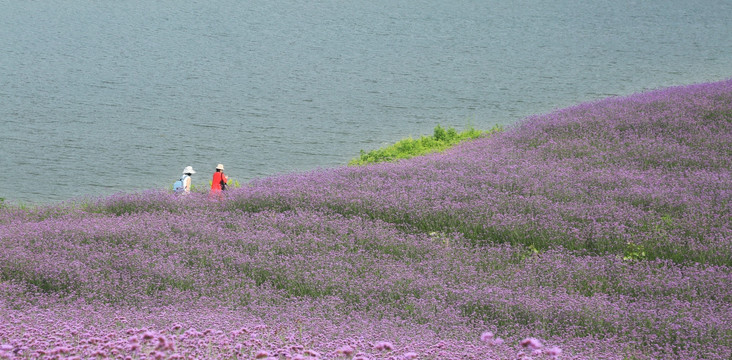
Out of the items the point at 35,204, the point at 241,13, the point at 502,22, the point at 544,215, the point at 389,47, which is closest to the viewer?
the point at 544,215

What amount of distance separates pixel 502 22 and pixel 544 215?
25342 millimetres

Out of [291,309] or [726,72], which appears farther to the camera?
[726,72]

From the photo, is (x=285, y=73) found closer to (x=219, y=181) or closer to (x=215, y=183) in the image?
(x=219, y=181)

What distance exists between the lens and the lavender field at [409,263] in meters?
4.94

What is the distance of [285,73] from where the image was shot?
25.3m

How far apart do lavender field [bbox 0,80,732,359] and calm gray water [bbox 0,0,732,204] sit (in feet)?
18.0

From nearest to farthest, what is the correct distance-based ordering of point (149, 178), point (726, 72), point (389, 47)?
point (149, 178) → point (726, 72) → point (389, 47)

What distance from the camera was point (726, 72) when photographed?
2203 cm

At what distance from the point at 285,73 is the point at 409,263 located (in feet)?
62.2

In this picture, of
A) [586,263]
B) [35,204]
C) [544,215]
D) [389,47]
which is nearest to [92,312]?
[586,263]

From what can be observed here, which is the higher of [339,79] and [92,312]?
[339,79]

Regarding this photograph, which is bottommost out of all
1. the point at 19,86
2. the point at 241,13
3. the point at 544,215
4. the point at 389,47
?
the point at 544,215

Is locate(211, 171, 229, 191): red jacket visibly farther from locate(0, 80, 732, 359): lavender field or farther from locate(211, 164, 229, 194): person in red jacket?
locate(0, 80, 732, 359): lavender field

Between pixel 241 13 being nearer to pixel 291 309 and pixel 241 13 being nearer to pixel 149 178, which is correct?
pixel 149 178
